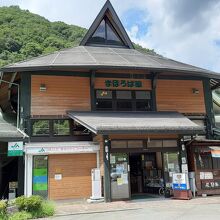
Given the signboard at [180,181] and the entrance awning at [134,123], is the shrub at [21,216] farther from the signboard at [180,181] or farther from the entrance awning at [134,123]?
the signboard at [180,181]

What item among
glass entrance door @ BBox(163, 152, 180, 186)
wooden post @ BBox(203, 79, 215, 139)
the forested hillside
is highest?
the forested hillside

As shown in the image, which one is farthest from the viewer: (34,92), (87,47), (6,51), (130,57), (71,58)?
(6,51)

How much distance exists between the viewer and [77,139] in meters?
16.8

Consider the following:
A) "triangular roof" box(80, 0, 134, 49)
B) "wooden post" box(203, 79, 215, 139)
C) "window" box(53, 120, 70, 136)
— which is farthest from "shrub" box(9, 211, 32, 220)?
"triangular roof" box(80, 0, 134, 49)

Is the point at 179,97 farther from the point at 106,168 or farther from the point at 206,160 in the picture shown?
the point at 106,168

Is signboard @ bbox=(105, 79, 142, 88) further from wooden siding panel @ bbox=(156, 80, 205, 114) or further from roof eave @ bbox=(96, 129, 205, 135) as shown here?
roof eave @ bbox=(96, 129, 205, 135)

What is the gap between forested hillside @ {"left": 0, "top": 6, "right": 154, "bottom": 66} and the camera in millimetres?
47875

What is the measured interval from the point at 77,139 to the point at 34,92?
3320 millimetres

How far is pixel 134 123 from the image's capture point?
51.5 feet

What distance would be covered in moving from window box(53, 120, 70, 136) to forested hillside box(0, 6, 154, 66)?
30258 mm

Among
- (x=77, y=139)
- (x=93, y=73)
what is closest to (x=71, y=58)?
(x=93, y=73)

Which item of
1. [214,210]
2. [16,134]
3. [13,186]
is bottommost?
[214,210]

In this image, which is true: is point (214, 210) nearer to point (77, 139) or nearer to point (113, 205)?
point (113, 205)

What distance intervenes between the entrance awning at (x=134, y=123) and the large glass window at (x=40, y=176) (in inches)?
105
